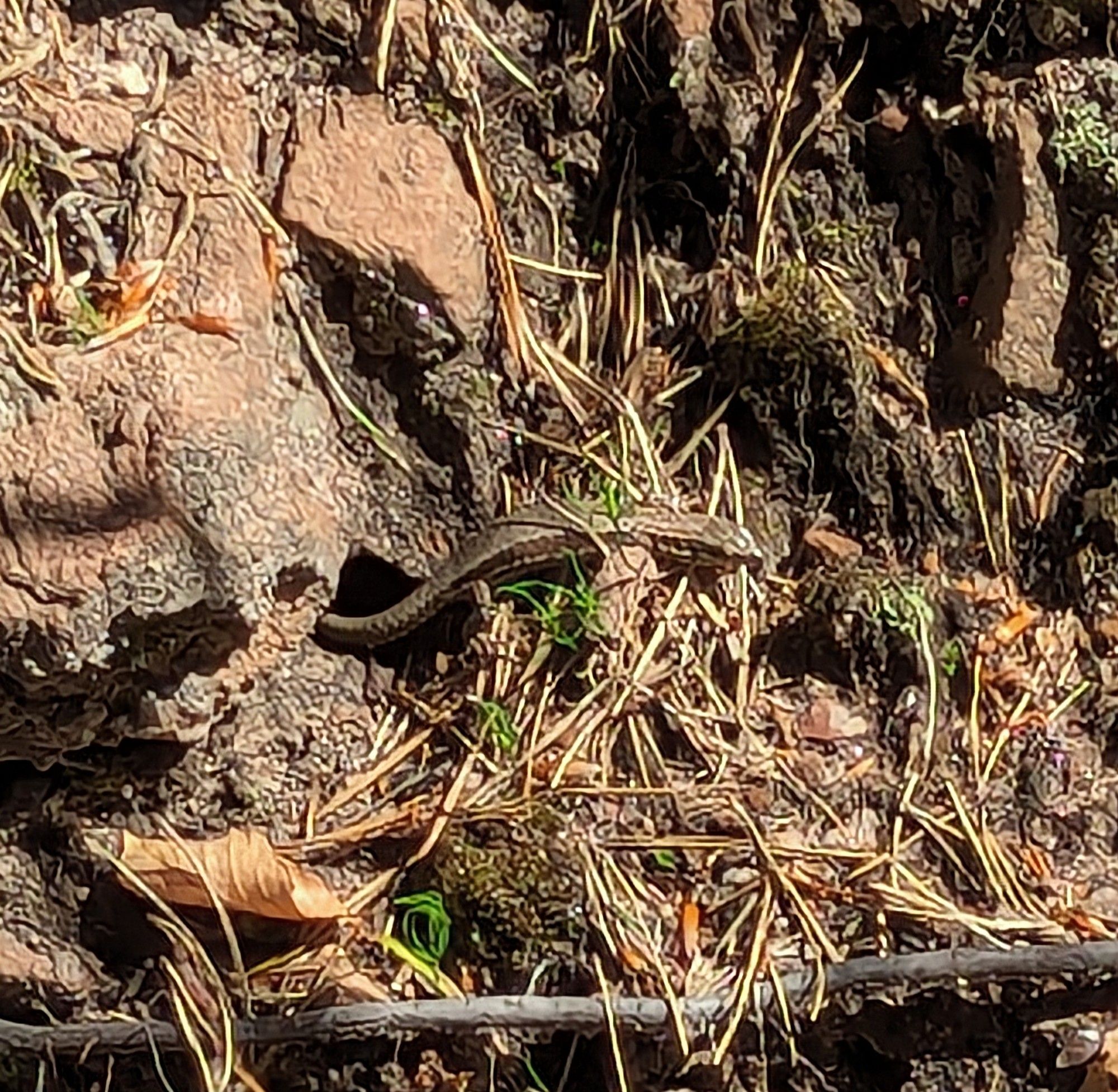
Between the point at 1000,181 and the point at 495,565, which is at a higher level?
the point at 1000,181

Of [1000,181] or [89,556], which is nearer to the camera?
[89,556]

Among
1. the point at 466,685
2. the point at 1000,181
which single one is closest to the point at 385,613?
the point at 466,685

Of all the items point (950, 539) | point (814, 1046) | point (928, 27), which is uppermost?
point (928, 27)

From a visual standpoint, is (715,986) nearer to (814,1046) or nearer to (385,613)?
(814,1046)

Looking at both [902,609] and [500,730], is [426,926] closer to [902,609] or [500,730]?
[500,730]

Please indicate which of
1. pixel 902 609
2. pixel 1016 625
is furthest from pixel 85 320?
pixel 1016 625

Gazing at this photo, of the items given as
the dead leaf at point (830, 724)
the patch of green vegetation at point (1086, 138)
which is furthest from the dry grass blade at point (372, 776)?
the patch of green vegetation at point (1086, 138)
